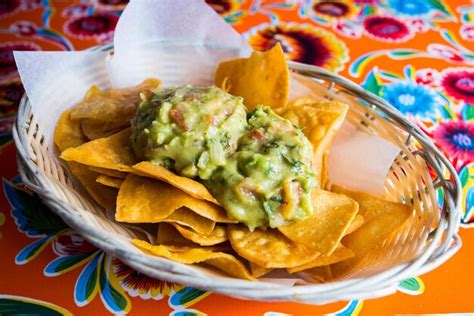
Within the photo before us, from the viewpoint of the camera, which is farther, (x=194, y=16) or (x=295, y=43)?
(x=295, y=43)

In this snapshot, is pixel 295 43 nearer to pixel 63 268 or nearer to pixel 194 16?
pixel 194 16

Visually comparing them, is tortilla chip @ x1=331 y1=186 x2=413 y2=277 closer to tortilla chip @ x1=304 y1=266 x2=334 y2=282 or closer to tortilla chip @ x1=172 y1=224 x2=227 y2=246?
tortilla chip @ x1=304 y1=266 x2=334 y2=282

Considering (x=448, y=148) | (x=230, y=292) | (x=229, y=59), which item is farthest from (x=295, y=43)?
(x=230, y=292)

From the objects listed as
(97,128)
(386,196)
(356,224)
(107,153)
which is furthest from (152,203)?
(386,196)

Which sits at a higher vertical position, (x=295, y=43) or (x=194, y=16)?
(x=194, y=16)

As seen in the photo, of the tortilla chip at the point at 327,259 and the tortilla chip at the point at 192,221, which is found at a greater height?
the tortilla chip at the point at 192,221

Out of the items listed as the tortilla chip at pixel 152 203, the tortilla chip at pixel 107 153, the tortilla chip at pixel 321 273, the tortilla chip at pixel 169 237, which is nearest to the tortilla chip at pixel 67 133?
the tortilla chip at pixel 107 153

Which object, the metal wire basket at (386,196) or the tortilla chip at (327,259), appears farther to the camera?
the tortilla chip at (327,259)

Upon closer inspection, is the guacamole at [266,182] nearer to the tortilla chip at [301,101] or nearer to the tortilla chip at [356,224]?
the tortilla chip at [356,224]
